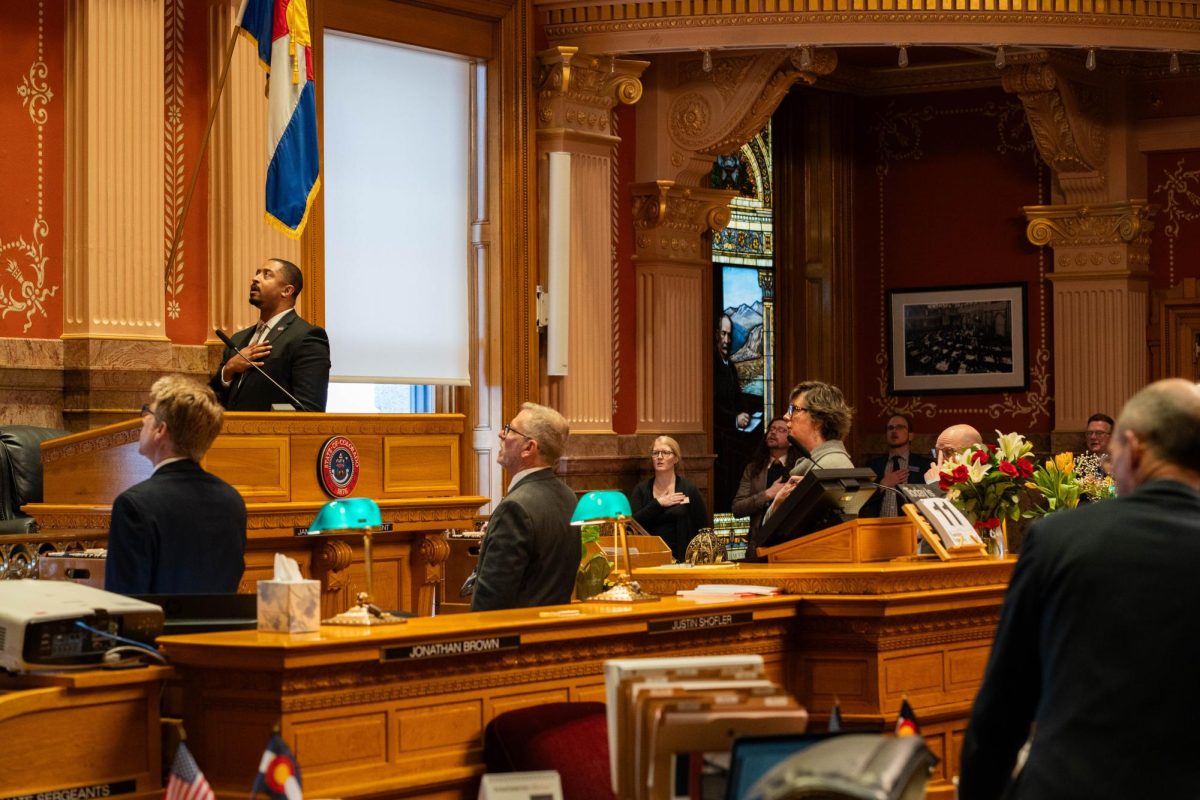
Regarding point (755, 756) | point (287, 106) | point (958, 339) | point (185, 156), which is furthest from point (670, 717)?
point (958, 339)

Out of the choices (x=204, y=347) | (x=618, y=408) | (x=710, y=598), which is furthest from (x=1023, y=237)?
(x=710, y=598)

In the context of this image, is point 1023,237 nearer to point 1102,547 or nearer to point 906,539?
point 906,539

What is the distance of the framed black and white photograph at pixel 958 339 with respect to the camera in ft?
43.3

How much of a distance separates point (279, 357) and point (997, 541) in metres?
2.84

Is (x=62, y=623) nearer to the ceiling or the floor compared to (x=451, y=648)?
nearer to the ceiling

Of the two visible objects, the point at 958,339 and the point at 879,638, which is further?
the point at 958,339

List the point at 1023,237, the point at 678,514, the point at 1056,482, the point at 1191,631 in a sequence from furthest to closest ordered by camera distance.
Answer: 1. the point at 1023,237
2. the point at 678,514
3. the point at 1056,482
4. the point at 1191,631

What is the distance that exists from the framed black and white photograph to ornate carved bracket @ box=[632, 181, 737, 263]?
2.60 meters

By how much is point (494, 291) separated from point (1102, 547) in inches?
308

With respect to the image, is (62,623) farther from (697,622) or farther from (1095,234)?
(1095,234)

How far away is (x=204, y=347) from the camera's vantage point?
8.91 m

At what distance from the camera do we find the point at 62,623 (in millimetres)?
3797

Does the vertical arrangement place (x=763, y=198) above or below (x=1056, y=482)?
above

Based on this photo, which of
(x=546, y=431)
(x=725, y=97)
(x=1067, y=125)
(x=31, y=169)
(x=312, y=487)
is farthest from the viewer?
(x=1067, y=125)
